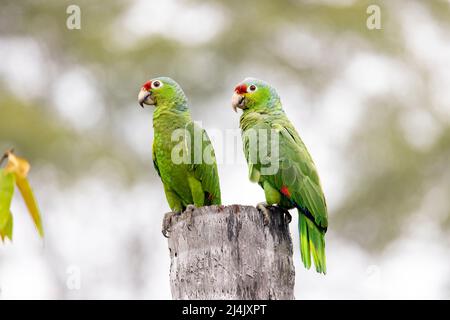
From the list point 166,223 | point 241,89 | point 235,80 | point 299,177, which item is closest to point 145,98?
point 241,89

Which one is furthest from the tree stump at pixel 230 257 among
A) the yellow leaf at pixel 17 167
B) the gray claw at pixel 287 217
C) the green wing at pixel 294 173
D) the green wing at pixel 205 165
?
the yellow leaf at pixel 17 167

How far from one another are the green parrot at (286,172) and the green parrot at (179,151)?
0.89 ft

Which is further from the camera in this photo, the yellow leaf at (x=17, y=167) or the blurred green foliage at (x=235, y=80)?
the blurred green foliage at (x=235, y=80)

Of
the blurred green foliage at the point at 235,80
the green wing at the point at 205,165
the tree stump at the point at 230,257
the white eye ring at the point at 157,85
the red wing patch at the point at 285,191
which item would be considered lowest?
the tree stump at the point at 230,257

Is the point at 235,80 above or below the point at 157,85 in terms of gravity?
above

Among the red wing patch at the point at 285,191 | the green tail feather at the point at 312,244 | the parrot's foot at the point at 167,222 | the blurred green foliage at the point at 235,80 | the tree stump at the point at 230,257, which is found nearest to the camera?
the tree stump at the point at 230,257

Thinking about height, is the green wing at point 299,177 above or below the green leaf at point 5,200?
above

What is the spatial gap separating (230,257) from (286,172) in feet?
4.64

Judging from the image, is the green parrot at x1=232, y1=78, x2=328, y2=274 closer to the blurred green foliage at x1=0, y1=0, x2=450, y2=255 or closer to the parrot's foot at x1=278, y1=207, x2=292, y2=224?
the parrot's foot at x1=278, y1=207, x2=292, y2=224

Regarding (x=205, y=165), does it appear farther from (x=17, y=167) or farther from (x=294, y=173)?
(x=17, y=167)

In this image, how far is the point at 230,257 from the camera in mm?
3928

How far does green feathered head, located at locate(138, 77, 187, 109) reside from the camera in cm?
579

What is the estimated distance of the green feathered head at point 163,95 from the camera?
579cm

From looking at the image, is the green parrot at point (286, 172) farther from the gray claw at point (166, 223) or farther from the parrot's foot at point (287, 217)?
the gray claw at point (166, 223)
